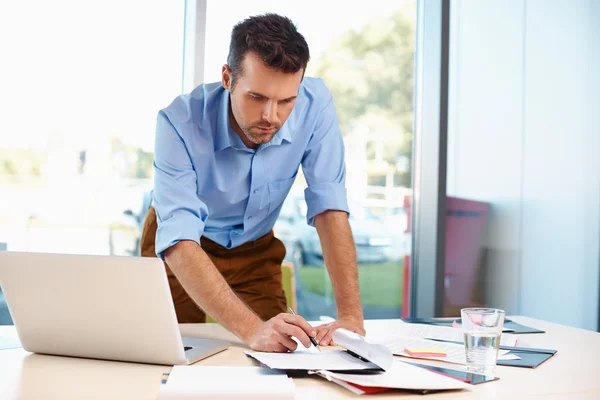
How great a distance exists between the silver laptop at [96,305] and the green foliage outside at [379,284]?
2400mm

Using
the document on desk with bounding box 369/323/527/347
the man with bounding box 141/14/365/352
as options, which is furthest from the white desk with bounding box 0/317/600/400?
the man with bounding box 141/14/365/352

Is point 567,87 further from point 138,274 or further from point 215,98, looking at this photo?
point 138,274

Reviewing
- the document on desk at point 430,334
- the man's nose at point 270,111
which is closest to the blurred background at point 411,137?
the man's nose at point 270,111

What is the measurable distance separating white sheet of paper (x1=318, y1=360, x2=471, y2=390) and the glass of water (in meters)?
0.13

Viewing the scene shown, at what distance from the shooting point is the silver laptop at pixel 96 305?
1.29 m

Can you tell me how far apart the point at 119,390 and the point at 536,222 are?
10.1 feet

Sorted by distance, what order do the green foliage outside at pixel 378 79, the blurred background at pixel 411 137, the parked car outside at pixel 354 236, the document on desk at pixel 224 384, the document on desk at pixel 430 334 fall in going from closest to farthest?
the document on desk at pixel 224 384, the document on desk at pixel 430 334, the blurred background at pixel 411 137, the parked car outside at pixel 354 236, the green foliage outside at pixel 378 79

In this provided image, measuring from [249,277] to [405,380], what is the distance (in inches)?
48.3

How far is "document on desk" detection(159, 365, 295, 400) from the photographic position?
42.6 inches

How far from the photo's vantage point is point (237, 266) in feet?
7.72

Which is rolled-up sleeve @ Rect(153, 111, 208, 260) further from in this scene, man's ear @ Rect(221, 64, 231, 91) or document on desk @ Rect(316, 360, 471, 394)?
document on desk @ Rect(316, 360, 471, 394)

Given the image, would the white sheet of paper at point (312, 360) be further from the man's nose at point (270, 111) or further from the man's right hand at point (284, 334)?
the man's nose at point (270, 111)

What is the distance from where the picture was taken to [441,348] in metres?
1.57

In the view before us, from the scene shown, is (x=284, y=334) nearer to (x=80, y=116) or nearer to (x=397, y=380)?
(x=397, y=380)
